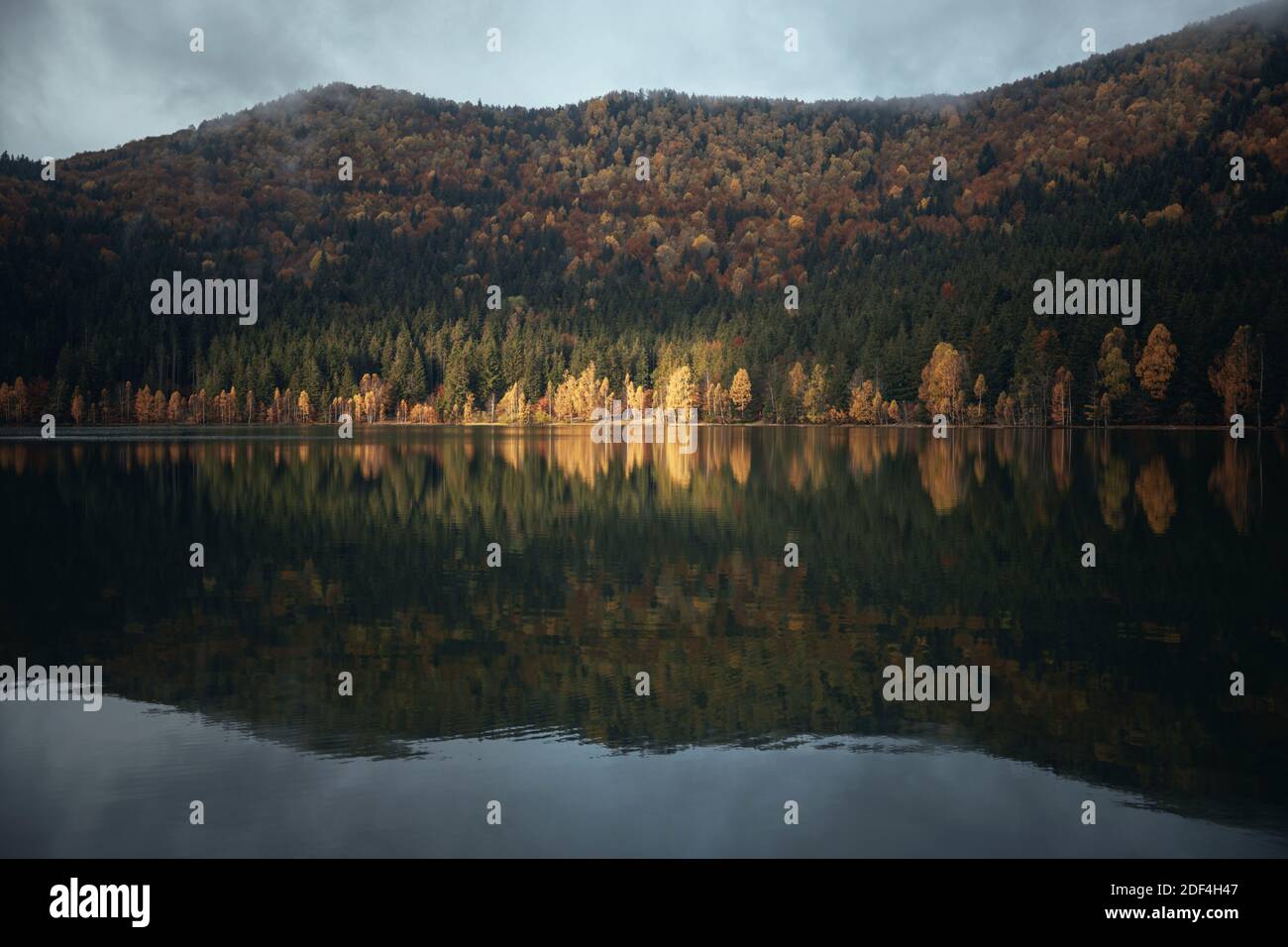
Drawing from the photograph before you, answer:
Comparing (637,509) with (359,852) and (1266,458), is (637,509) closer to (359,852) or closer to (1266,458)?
(359,852)

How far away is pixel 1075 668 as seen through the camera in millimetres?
15258

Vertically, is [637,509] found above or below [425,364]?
below

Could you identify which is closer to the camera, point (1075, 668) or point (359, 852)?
point (359, 852)

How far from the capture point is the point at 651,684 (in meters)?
14.7

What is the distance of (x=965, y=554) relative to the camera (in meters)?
25.7

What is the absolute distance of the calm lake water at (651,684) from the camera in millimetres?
10070

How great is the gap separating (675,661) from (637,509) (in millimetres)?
20038

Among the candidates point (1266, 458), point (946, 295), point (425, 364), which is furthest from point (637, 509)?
point (425, 364)

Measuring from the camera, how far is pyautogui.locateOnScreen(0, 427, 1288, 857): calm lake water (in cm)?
1007
